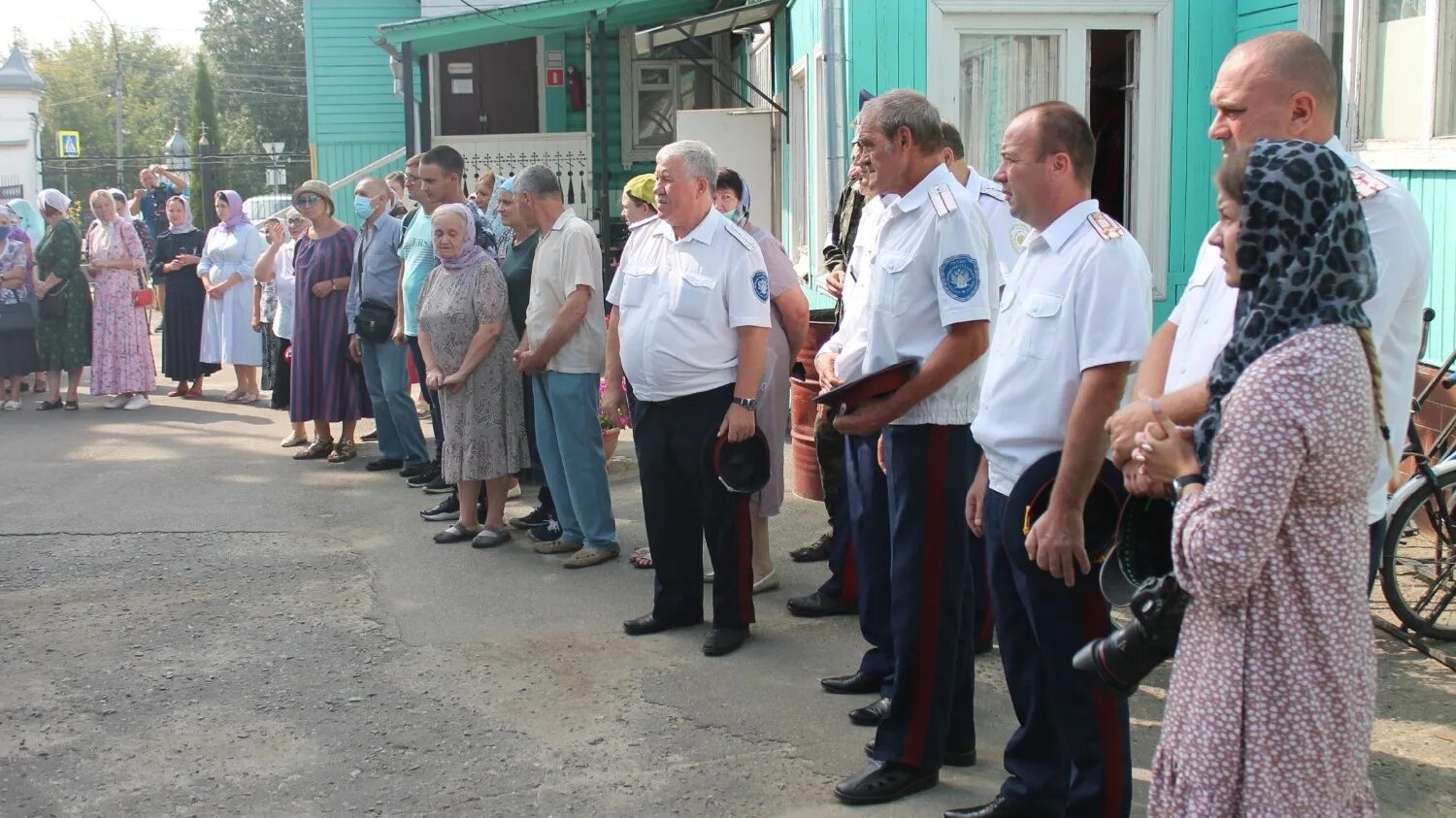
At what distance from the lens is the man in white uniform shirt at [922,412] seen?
3.99 m

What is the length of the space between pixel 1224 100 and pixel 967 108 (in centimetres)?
569

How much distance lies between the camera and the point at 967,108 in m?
8.80

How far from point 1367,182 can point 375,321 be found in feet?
21.5

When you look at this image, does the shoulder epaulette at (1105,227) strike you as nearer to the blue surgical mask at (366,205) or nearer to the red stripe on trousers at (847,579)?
the red stripe on trousers at (847,579)

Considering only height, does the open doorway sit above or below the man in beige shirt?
above

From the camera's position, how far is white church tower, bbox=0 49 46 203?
86.7ft

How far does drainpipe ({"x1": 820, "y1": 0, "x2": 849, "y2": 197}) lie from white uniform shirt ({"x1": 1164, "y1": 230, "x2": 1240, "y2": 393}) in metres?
5.81

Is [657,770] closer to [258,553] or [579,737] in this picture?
[579,737]

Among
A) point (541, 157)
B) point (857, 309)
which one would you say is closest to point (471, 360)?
point (857, 309)

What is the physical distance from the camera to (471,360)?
700 cm

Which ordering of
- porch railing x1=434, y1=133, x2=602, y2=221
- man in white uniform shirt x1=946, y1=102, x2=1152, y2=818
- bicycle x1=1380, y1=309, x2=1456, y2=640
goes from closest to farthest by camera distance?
1. man in white uniform shirt x1=946, y1=102, x2=1152, y2=818
2. bicycle x1=1380, y1=309, x2=1456, y2=640
3. porch railing x1=434, y1=133, x2=602, y2=221

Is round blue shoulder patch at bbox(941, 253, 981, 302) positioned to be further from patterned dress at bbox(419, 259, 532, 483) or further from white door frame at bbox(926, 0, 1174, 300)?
white door frame at bbox(926, 0, 1174, 300)

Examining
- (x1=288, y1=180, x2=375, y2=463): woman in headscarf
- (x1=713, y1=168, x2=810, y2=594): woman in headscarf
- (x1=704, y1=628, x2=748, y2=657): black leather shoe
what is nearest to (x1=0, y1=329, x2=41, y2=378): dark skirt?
(x1=288, y1=180, x2=375, y2=463): woman in headscarf

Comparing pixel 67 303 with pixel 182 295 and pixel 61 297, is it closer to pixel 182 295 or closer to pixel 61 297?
pixel 61 297
